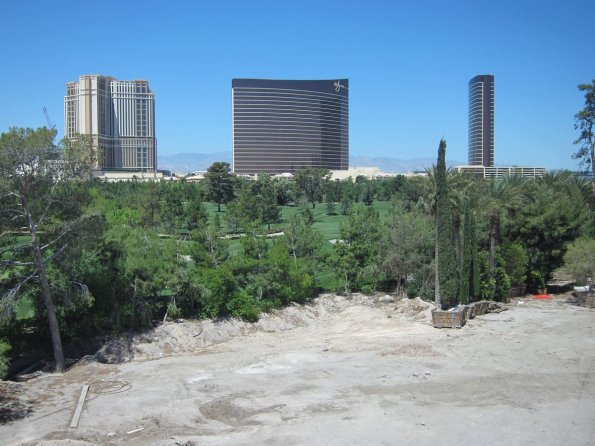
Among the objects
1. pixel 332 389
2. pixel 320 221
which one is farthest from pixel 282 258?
pixel 320 221

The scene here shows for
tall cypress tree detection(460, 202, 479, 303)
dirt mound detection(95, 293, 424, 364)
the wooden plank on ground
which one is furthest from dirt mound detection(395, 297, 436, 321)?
the wooden plank on ground

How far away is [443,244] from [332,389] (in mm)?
14626

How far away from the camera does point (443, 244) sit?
3111 cm

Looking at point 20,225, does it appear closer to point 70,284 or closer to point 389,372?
point 70,284

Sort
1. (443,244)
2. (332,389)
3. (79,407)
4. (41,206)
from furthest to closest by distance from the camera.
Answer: (443,244)
(41,206)
(332,389)
(79,407)

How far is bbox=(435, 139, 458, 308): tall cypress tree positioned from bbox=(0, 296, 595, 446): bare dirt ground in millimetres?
2733

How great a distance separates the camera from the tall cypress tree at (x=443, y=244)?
101 ft

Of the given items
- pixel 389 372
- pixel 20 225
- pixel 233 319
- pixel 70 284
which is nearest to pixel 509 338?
pixel 389 372

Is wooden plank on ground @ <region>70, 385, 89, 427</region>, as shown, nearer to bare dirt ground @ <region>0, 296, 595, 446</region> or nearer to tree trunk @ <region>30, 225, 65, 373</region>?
bare dirt ground @ <region>0, 296, 595, 446</region>

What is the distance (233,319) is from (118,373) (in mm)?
9089

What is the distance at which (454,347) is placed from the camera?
24.3 m

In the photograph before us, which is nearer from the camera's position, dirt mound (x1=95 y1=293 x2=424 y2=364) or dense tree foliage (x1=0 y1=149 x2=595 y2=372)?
dense tree foliage (x1=0 y1=149 x2=595 y2=372)

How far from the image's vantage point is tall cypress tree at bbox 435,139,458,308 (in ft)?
101

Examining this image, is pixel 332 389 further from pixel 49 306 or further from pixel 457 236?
pixel 457 236
